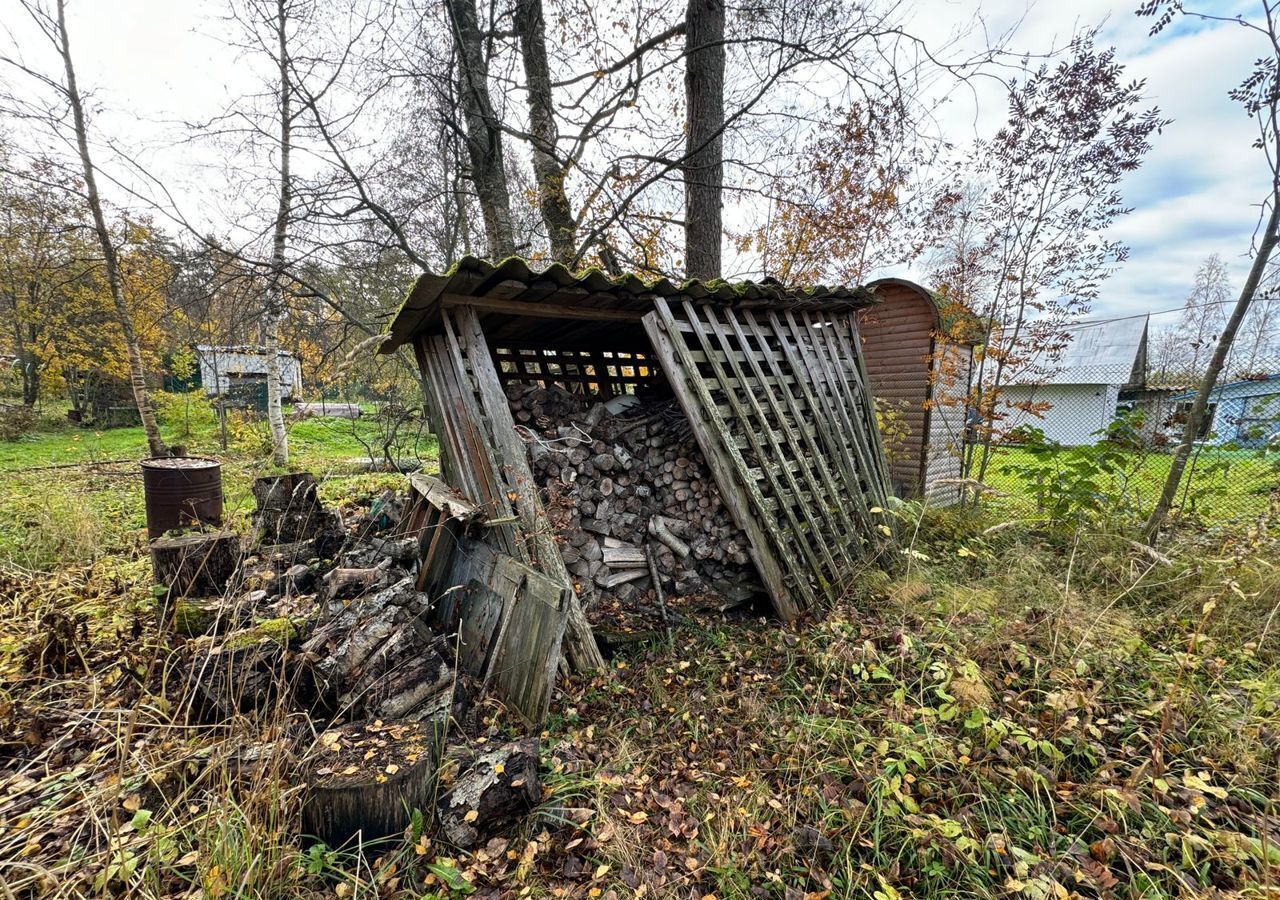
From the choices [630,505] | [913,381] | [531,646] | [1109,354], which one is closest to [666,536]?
[630,505]

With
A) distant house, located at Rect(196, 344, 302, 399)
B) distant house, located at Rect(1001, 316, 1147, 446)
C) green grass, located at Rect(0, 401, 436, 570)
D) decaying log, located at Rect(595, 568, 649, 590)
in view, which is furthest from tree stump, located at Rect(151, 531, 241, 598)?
distant house, located at Rect(1001, 316, 1147, 446)

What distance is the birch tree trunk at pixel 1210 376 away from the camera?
354 cm

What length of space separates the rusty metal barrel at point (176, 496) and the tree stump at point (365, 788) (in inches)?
151

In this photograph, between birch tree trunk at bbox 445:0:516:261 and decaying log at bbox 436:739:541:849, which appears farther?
birch tree trunk at bbox 445:0:516:261

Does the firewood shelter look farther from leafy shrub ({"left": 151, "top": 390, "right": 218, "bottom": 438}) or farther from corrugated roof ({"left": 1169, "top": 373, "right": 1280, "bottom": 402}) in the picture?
leafy shrub ({"left": 151, "top": 390, "right": 218, "bottom": 438})

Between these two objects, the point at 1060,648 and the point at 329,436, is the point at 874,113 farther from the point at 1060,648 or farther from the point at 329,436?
the point at 329,436

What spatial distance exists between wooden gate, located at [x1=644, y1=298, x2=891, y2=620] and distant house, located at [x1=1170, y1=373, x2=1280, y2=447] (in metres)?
2.47

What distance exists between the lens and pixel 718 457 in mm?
3365

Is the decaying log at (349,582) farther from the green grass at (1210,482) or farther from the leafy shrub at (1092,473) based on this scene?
the leafy shrub at (1092,473)

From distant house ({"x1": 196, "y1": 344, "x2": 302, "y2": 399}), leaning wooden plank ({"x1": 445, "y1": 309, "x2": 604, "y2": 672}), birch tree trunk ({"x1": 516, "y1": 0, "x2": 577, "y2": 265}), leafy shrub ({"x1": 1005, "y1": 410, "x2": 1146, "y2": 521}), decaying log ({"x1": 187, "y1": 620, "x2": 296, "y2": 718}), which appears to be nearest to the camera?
decaying log ({"x1": 187, "y1": 620, "x2": 296, "y2": 718})

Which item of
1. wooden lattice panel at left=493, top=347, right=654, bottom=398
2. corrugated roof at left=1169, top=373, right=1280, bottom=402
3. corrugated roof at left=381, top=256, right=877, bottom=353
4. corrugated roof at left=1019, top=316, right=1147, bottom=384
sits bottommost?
corrugated roof at left=1169, top=373, right=1280, bottom=402

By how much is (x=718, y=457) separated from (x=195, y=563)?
3362 mm

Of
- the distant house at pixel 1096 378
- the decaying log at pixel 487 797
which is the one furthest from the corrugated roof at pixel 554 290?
the distant house at pixel 1096 378

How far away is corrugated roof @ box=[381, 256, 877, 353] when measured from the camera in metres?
2.61
